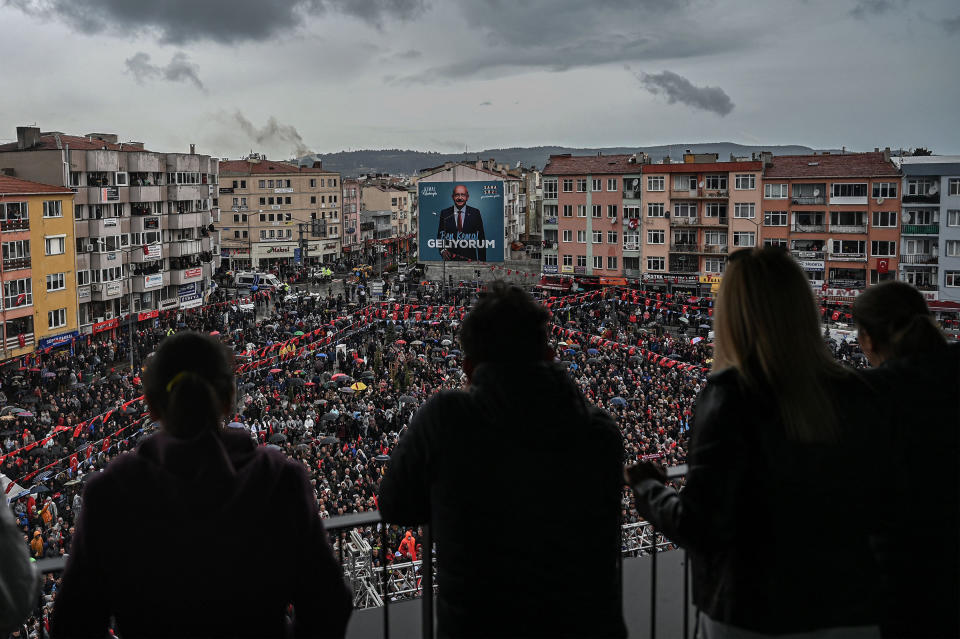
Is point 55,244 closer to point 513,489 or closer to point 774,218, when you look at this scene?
point 774,218

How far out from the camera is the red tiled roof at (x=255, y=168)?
63.0 metres

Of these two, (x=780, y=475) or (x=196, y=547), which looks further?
(x=780, y=475)

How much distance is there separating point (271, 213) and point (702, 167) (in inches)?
1270

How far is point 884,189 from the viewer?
38438 millimetres

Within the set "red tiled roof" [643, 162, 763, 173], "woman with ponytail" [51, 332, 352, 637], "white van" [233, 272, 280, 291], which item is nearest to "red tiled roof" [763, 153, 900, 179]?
"red tiled roof" [643, 162, 763, 173]

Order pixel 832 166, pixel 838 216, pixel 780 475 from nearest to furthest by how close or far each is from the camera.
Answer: pixel 780 475 → pixel 838 216 → pixel 832 166

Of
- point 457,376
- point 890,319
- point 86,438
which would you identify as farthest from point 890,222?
point 890,319

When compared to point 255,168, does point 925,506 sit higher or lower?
lower

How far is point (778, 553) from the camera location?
190 centimetres

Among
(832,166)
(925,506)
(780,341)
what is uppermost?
(832,166)

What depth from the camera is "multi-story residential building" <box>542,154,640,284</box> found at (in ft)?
148

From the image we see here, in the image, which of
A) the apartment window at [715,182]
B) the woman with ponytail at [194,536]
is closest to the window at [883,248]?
the apartment window at [715,182]

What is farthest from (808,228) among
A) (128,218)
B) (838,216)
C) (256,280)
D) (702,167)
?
(128,218)

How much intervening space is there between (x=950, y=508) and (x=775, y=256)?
85cm
